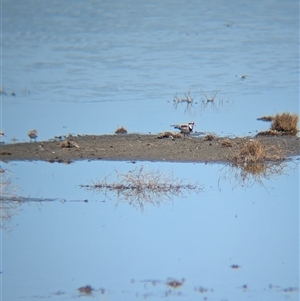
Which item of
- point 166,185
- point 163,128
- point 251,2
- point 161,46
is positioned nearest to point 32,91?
point 163,128

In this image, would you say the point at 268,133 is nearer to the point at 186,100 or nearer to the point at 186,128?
the point at 186,128

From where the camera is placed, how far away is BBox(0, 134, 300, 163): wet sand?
11.6 meters

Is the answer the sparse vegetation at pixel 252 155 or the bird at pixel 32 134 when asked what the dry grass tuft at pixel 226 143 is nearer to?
the sparse vegetation at pixel 252 155

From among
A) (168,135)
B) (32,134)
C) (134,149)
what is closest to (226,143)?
(168,135)

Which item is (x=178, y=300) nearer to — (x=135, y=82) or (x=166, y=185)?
(x=166, y=185)

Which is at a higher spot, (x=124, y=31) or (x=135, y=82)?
(x=124, y=31)

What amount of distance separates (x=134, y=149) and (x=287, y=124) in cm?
249

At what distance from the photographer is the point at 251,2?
24.5 meters

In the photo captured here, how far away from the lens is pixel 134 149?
12.0 m

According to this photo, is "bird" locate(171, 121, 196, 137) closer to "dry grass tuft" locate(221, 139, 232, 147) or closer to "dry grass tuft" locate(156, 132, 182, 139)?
"dry grass tuft" locate(156, 132, 182, 139)

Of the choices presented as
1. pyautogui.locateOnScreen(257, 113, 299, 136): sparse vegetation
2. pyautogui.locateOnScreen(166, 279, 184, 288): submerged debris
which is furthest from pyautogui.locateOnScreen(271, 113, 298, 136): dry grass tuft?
pyautogui.locateOnScreen(166, 279, 184, 288): submerged debris

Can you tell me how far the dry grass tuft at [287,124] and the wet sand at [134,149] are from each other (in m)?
0.35

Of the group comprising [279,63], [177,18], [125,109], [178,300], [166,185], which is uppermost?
[177,18]

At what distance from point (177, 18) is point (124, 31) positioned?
5.21 ft
